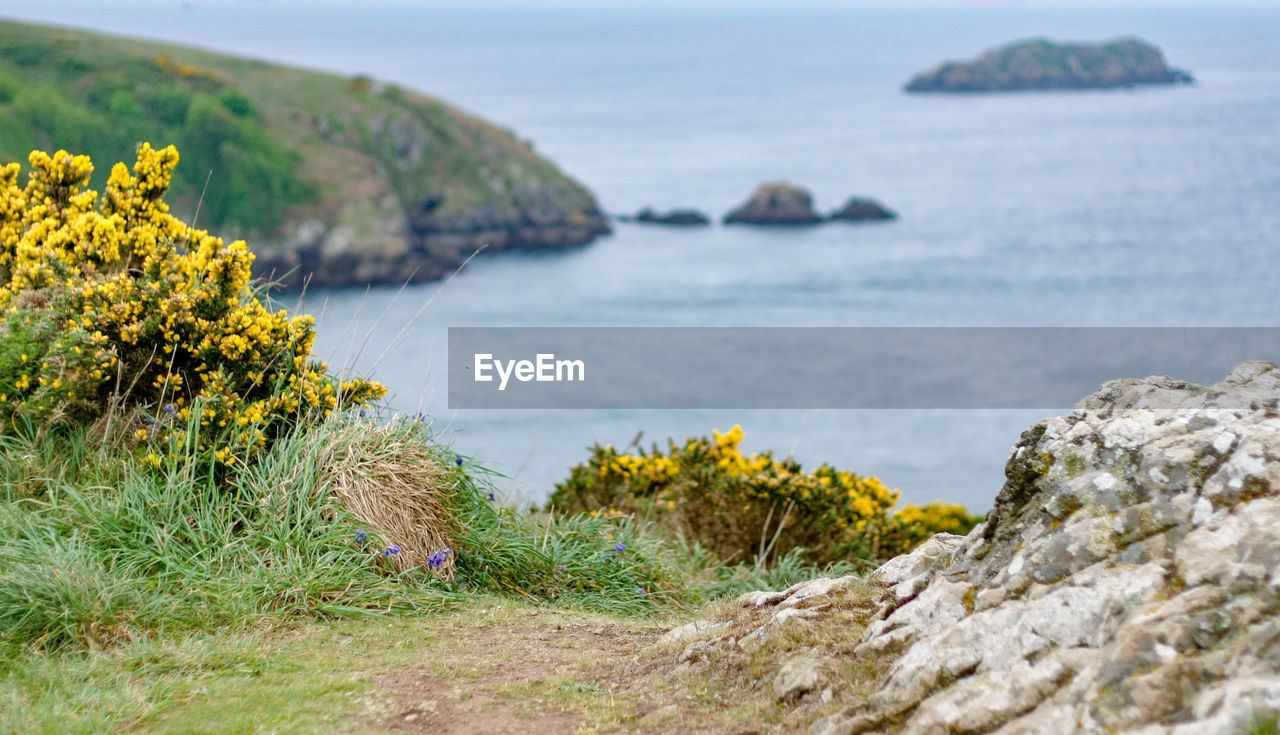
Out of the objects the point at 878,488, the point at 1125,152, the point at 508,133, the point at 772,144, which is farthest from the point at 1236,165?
the point at 878,488

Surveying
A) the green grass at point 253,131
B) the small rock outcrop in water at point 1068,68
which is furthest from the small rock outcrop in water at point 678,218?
the small rock outcrop in water at point 1068,68

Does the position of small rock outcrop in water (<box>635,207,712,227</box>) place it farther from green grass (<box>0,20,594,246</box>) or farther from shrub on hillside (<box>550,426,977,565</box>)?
shrub on hillside (<box>550,426,977,565</box>)

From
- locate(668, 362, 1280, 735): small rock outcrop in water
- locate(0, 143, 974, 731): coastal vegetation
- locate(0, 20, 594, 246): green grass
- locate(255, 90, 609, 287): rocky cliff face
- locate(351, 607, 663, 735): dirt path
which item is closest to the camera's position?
locate(668, 362, 1280, 735): small rock outcrop in water

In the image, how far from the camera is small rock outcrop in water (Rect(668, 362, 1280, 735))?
8.02ft

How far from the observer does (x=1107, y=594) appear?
283 centimetres

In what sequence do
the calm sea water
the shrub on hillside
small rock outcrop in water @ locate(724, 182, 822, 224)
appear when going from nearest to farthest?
the shrub on hillside
the calm sea water
small rock outcrop in water @ locate(724, 182, 822, 224)

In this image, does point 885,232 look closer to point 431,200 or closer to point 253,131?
point 431,200

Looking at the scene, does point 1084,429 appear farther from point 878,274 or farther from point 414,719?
point 878,274

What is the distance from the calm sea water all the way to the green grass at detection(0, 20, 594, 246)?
29.8 ft

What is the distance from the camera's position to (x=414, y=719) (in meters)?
3.53

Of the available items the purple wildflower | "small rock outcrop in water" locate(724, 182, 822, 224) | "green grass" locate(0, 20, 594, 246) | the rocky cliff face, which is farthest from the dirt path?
"small rock outcrop in water" locate(724, 182, 822, 224)

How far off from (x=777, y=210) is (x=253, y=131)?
4972 cm

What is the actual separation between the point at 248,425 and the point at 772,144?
139m

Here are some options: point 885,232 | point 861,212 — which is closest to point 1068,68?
point 861,212
